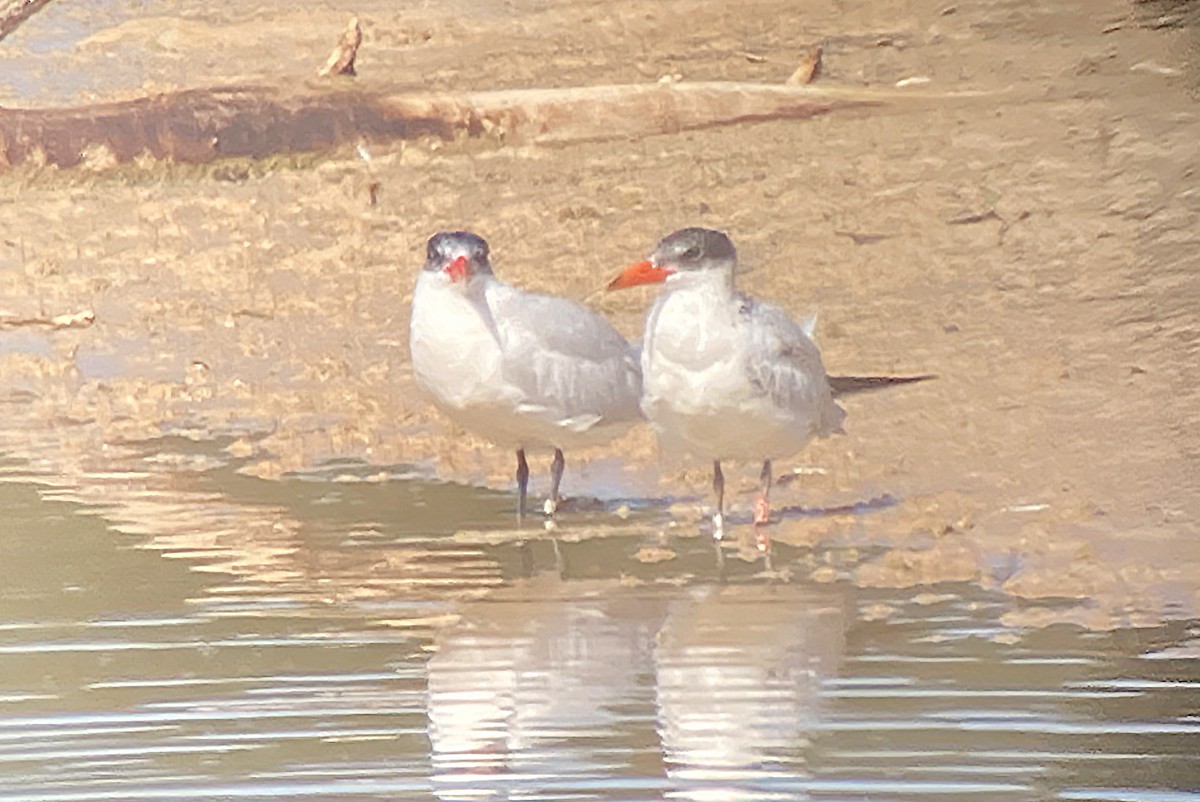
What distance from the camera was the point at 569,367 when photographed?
12.5 ft

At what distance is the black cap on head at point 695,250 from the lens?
385 cm

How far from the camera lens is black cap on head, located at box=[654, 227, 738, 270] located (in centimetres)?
385

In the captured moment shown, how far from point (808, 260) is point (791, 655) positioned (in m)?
0.74

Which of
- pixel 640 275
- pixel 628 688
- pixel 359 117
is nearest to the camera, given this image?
pixel 628 688

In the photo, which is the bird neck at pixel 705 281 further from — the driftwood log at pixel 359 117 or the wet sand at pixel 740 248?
the driftwood log at pixel 359 117

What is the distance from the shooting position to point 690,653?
3.67 metres

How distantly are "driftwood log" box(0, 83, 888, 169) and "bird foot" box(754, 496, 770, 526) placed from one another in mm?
696

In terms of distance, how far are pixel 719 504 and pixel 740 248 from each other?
1.42 ft

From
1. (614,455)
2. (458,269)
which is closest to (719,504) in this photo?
(614,455)

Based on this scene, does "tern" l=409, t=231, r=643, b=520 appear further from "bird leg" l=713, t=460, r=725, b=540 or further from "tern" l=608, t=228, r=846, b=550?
"bird leg" l=713, t=460, r=725, b=540

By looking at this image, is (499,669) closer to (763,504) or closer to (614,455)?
(614,455)

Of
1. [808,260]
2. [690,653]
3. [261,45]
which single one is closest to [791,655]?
[690,653]

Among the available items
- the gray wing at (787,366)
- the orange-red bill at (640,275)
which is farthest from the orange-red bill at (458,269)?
the gray wing at (787,366)

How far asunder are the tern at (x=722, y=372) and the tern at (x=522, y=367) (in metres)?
0.07
